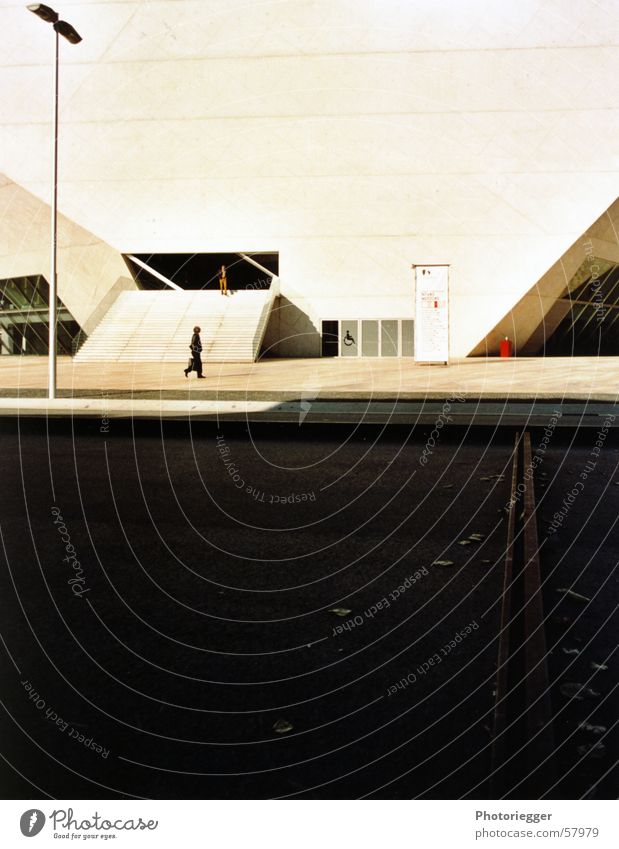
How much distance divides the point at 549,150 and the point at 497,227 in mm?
3233

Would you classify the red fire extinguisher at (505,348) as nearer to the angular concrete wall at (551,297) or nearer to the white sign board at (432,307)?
the angular concrete wall at (551,297)

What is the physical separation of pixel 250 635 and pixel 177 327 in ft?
88.3

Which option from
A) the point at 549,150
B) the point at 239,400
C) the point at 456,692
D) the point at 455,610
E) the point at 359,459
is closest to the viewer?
the point at 456,692

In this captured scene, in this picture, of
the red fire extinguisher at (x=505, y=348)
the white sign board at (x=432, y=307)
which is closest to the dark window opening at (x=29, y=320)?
the white sign board at (x=432, y=307)

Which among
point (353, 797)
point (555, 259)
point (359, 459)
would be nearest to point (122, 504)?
point (359, 459)

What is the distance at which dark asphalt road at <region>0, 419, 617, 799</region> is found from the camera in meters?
2.56

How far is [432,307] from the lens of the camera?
21.2 metres

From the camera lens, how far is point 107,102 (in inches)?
1212

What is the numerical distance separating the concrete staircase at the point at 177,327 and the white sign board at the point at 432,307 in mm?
7554

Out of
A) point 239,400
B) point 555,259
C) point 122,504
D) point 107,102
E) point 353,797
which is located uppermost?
point 107,102

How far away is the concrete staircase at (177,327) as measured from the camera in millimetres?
28484

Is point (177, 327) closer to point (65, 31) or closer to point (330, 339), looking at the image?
point (330, 339)

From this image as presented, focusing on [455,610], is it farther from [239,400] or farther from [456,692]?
[239,400]

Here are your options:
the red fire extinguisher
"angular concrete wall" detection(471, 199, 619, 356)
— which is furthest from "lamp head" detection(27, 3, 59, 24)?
the red fire extinguisher
